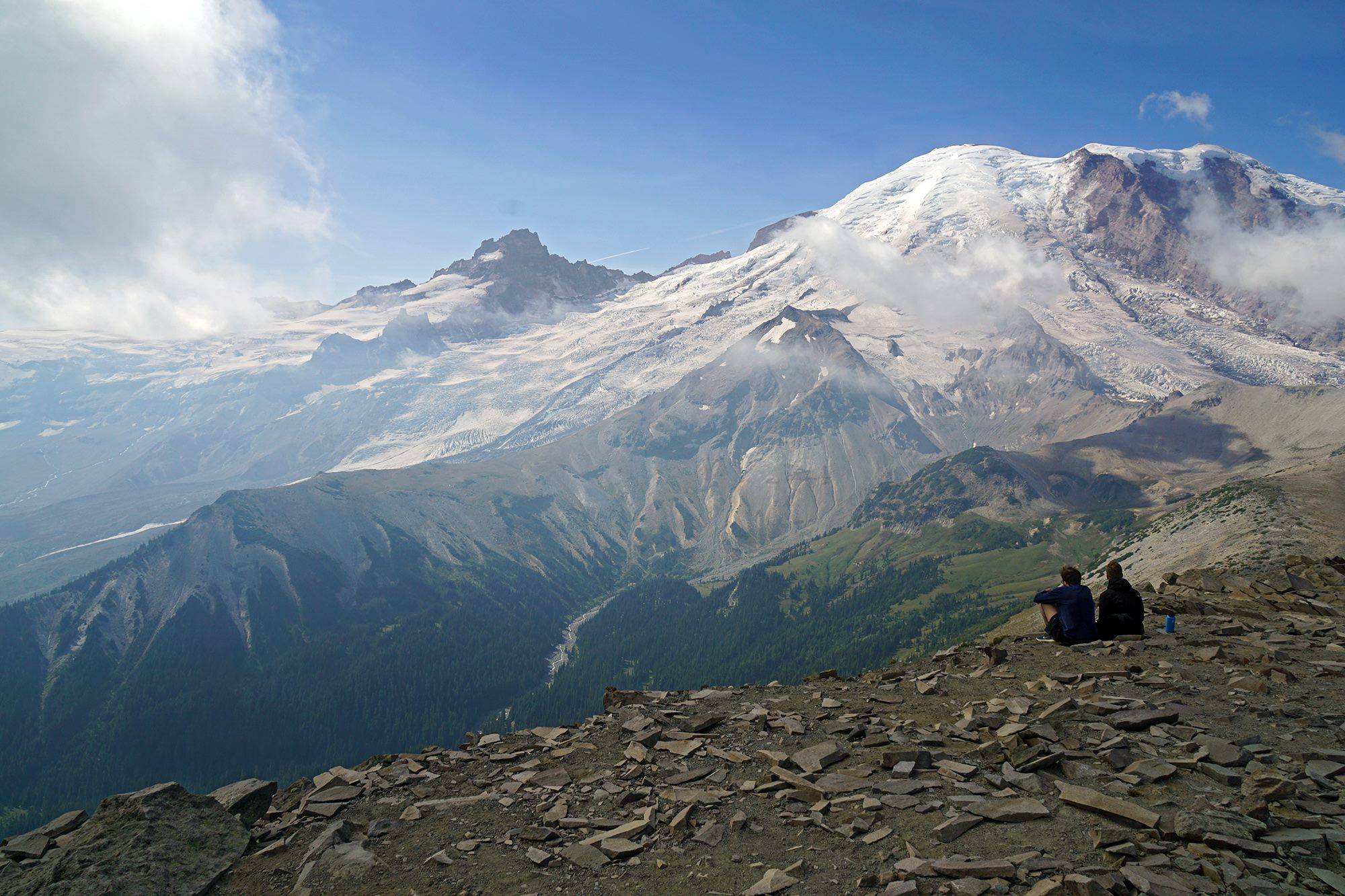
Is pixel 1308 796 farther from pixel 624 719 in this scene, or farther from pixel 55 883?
pixel 55 883

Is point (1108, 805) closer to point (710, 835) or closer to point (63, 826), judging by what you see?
point (710, 835)

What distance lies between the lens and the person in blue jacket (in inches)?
968

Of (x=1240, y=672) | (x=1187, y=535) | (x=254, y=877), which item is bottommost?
(x=1187, y=535)

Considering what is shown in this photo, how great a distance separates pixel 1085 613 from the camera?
81.4ft

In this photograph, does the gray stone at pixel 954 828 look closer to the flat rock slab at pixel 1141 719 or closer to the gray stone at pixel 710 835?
the gray stone at pixel 710 835

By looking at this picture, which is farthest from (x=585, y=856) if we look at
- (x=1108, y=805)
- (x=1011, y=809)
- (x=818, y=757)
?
(x=1108, y=805)

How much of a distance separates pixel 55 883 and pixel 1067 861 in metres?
17.4

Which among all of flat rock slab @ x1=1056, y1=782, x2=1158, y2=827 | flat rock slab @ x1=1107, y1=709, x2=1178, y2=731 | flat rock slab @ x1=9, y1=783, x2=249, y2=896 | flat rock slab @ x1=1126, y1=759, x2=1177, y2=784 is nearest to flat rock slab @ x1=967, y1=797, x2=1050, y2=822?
flat rock slab @ x1=1056, y1=782, x2=1158, y2=827

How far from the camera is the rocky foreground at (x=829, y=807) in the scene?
440 inches

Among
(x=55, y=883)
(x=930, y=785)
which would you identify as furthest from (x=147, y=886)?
(x=930, y=785)

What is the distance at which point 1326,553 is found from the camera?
90.9 meters

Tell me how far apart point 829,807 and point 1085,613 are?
15752 mm

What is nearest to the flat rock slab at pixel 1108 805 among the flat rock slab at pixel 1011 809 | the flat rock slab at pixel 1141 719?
the flat rock slab at pixel 1011 809

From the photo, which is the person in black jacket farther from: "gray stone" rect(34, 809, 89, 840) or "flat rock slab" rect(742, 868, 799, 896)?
"gray stone" rect(34, 809, 89, 840)
